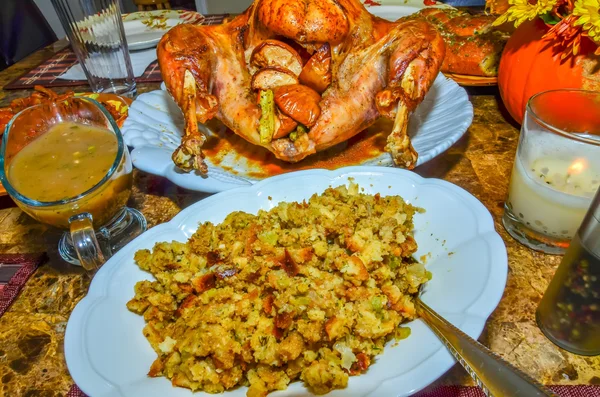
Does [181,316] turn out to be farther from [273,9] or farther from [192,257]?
[273,9]

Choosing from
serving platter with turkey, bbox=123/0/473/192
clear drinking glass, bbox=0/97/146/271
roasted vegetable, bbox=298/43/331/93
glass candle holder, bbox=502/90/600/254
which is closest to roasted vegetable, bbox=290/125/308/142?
serving platter with turkey, bbox=123/0/473/192

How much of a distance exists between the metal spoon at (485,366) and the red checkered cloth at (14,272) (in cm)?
94

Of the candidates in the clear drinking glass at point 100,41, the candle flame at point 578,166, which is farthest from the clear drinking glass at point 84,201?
the candle flame at point 578,166

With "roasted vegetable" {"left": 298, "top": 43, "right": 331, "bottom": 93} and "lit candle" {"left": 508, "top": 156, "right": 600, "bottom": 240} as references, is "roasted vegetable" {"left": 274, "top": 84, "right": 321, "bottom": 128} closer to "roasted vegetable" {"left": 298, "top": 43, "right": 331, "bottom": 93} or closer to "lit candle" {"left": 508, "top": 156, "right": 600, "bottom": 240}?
"roasted vegetable" {"left": 298, "top": 43, "right": 331, "bottom": 93}

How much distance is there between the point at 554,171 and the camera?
3.23 feet

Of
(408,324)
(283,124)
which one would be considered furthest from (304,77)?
(408,324)

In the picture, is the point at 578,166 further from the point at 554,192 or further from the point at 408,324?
the point at 408,324

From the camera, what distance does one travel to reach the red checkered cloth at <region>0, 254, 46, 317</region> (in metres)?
1.05

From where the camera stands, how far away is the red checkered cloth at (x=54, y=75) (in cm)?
212

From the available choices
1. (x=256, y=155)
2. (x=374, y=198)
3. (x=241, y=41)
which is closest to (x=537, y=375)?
(x=374, y=198)

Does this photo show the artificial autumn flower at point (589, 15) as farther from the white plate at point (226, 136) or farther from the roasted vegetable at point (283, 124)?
the roasted vegetable at point (283, 124)

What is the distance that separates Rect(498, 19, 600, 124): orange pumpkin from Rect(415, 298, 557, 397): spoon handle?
3.14ft

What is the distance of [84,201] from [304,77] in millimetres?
667

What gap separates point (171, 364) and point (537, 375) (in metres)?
0.64
